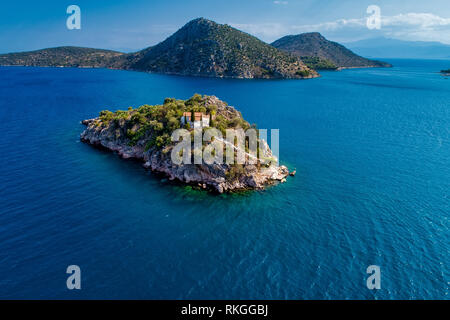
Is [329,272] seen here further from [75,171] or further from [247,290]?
[75,171]

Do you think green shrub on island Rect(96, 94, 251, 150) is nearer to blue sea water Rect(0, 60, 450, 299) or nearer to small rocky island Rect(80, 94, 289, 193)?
small rocky island Rect(80, 94, 289, 193)

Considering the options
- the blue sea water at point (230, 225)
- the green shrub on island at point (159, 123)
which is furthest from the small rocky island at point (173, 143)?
the blue sea water at point (230, 225)

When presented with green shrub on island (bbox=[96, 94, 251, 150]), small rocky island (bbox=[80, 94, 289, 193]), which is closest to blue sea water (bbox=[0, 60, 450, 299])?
small rocky island (bbox=[80, 94, 289, 193])

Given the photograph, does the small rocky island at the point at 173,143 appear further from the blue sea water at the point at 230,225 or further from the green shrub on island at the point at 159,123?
the blue sea water at the point at 230,225

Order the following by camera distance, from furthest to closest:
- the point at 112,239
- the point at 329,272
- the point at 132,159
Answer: the point at 132,159
the point at 112,239
the point at 329,272

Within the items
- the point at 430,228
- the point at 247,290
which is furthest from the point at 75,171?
the point at 430,228
